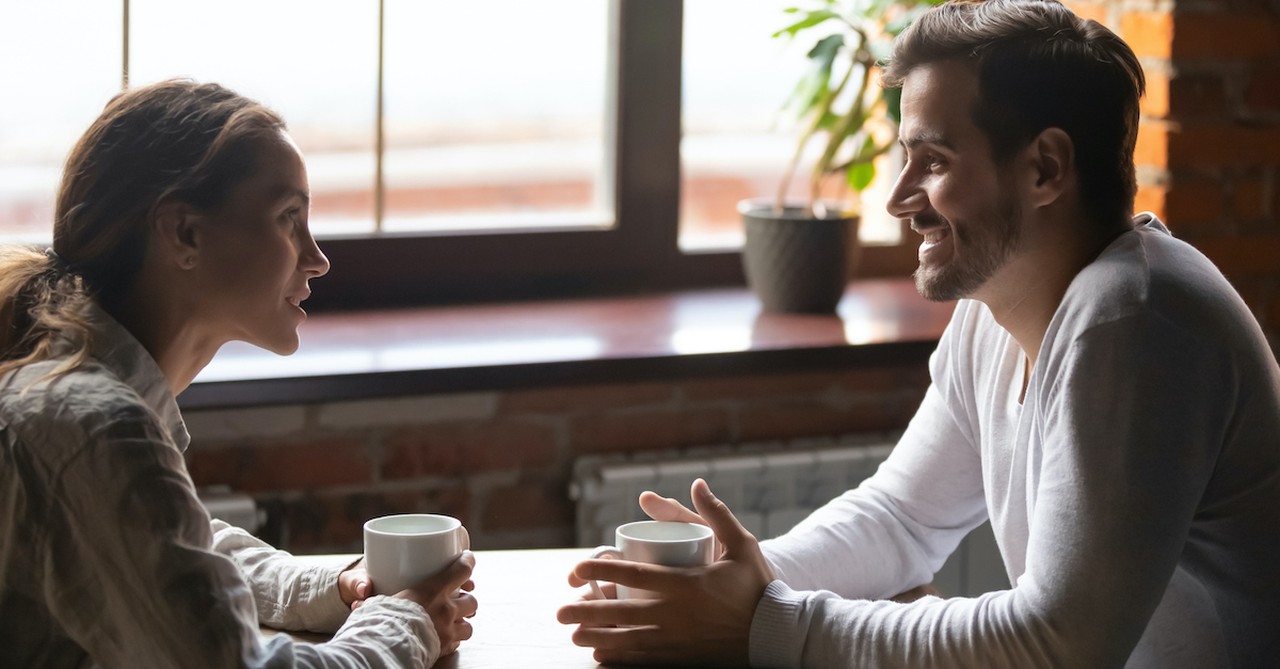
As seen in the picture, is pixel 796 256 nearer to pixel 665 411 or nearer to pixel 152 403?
pixel 665 411

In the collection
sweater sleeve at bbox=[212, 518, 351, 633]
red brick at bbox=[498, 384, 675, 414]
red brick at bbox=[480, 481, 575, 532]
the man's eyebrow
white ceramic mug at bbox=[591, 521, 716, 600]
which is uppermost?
the man's eyebrow

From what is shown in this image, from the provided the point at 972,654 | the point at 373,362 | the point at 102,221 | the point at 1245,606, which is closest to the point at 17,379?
the point at 102,221

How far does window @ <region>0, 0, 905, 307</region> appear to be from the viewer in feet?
7.10

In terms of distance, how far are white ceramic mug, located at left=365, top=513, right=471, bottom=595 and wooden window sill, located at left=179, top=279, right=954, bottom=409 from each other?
736 millimetres

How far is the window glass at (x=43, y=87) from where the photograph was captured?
2.12 meters

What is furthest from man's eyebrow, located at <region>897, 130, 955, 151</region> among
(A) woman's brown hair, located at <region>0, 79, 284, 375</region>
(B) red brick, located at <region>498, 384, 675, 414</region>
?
(B) red brick, located at <region>498, 384, 675, 414</region>

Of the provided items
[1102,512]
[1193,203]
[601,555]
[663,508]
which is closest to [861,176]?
[1193,203]

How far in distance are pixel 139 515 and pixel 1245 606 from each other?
0.97 meters

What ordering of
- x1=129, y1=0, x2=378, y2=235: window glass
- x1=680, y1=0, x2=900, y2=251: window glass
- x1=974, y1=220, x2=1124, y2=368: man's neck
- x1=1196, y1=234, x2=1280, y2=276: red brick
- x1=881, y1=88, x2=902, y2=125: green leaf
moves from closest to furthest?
x1=974, y1=220, x2=1124, y2=368: man's neck < x1=129, y1=0, x2=378, y2=235: window glass < x1=881, y1=88, x2=902, y2=125: green leaf < x1=1196, y1=234, x2=1280, y2=276: red brick < x1=680, y1=0, x2=900, y2=251: window glass

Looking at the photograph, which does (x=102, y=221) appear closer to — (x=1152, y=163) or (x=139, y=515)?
(x=139, y=515)

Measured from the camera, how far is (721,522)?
1327 millimetres

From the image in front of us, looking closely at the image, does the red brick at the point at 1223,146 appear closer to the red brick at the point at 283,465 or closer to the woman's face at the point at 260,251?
the red brick at the point at 283,465

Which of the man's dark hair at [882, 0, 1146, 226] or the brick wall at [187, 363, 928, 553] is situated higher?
the man's dark hair at [882, 0, 1146, 226]

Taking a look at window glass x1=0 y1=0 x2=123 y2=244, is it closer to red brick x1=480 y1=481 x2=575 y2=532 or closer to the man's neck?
red brick x1=480 y1=481 x2=575 y2=532
